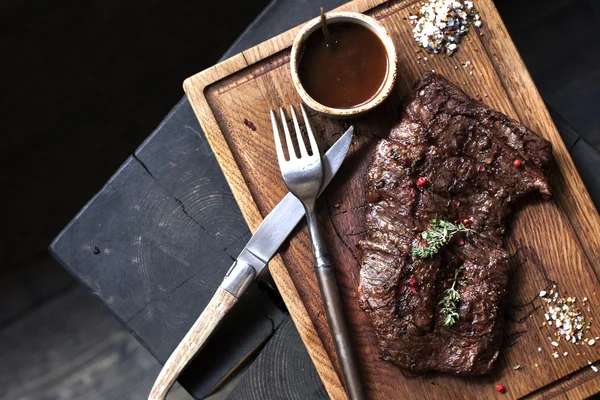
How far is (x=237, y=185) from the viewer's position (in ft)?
9.11

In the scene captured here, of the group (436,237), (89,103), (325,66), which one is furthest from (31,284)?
(436,237)

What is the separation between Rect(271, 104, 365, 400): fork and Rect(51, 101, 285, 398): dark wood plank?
1.80ft

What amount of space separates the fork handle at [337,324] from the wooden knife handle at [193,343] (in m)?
0.46

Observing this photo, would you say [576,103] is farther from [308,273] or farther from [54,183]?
[54,183]

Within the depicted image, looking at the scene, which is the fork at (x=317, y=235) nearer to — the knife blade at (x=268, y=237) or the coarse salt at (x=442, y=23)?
the knife blade at (x=268, y=237)

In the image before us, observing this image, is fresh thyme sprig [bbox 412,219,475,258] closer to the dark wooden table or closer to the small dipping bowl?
the small dipping bowl

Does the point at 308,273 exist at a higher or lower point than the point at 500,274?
higher

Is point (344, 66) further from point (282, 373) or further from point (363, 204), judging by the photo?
point (282, 373)

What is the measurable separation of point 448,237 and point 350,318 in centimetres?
63

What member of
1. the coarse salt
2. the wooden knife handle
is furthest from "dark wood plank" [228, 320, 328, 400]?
the coarse salt

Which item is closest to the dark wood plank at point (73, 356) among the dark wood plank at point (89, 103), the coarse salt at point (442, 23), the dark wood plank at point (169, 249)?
the dark wood plank at point (89, 103)

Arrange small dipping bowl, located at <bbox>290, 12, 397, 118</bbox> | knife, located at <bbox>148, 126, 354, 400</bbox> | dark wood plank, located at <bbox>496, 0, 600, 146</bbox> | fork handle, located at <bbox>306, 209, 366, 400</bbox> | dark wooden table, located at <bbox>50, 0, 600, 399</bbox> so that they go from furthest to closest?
1. dark wood plank, located at <bbox>496, 0, 600, 146</bbox>
2. dark wooden table, located at <bbox>50, 0, 600, 399</bbox>
3. knife, located at <bbox>148, 126, 354, 400</bbox>
4. fork handle, located at <bbox>306, 209, 366, 400</bbox>
5. small dipping bowl, located at <bbox>290, 12, 397, 118</bbox>

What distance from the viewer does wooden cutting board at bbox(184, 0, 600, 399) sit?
109 inches

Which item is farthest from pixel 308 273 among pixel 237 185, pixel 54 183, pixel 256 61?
pixel 54 183
